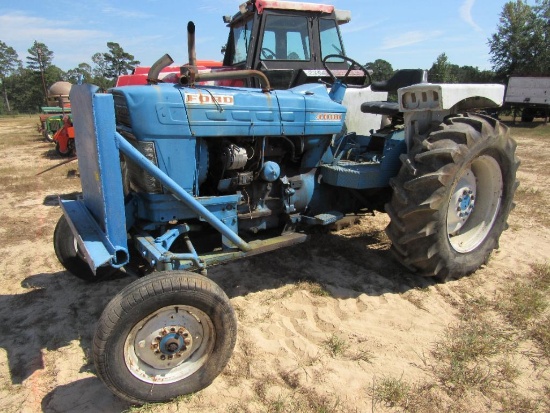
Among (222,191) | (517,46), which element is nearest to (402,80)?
Result: (222,191)

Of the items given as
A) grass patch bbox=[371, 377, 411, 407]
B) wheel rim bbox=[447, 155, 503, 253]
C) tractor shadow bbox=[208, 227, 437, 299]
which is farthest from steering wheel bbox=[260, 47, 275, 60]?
grass patch bbox=[371, 377, 411, 407]

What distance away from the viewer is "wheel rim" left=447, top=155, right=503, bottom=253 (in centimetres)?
358

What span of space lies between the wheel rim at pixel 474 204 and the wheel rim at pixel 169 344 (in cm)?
230

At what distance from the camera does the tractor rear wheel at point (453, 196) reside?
122 inches

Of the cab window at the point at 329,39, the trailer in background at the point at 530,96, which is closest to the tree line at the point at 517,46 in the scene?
the trailer in background at the point at 530,96

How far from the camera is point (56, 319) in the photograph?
3.07 meters

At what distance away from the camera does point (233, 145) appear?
117 inches

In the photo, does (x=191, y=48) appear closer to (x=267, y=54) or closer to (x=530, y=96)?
(x=267, y=54)

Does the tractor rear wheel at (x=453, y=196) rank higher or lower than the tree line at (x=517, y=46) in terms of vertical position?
lower

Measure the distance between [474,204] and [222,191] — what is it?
7.55 ft

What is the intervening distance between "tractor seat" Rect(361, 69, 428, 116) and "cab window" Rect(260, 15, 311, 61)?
116cm

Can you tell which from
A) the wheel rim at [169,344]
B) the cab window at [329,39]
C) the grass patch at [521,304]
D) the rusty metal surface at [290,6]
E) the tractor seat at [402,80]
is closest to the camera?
the wheel rim at [169,344]

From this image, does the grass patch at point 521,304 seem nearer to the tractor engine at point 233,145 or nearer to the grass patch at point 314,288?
the grass patch at point 314,288

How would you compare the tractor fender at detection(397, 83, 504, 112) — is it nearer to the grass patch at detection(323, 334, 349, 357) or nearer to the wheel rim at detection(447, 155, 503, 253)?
the wheel rim at detection(447, 155, 503, 253)
